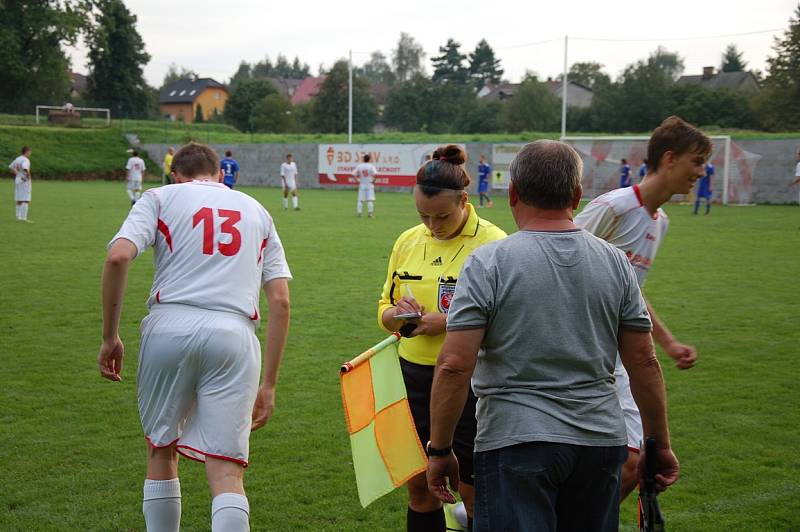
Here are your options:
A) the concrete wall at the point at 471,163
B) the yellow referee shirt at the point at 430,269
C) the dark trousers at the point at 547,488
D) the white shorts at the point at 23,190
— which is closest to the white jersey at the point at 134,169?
the white shorts at the point at 23,190

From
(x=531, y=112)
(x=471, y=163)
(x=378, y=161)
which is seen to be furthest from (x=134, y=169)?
(x=531, y=112)

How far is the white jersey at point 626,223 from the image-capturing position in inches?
167

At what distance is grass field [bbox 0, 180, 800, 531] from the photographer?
16.0 feet

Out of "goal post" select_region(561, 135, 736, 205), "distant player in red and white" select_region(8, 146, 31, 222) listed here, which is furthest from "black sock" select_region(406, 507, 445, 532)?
"goal post" select_region(561, 135, 736, 205)

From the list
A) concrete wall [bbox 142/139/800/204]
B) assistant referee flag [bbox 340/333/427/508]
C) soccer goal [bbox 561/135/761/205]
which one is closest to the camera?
assistant referee flag [bbox 340/333/427/508]

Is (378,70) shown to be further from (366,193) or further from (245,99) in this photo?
(366,193)

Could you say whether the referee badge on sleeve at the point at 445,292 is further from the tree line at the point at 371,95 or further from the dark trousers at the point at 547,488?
the tree line at the point at 371,95

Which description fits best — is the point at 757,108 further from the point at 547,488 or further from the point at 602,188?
the point at 547,488

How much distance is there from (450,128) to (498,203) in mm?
38081

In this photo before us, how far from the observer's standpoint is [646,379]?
286 cm

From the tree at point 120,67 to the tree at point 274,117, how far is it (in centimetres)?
1374

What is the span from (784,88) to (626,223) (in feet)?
169

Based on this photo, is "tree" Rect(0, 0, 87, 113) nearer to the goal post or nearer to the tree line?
the tree line

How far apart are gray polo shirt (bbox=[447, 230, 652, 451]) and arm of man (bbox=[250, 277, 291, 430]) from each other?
1387mm
